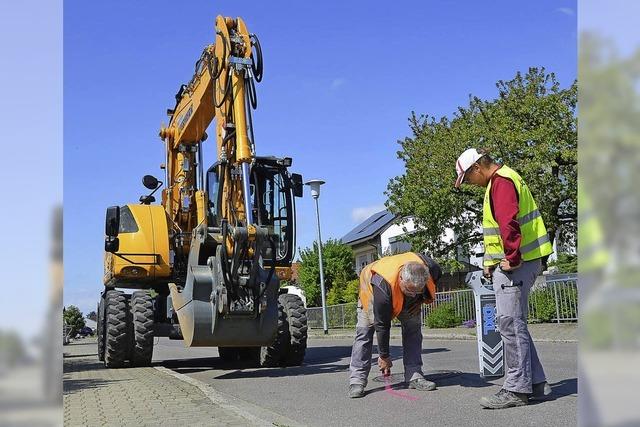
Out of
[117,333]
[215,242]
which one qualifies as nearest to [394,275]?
[215,242]

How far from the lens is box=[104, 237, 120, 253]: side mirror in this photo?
12203 millimetres

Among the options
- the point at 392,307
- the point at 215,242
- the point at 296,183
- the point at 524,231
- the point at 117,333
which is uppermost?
the point at 296,183

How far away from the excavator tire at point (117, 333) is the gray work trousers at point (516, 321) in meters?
7.60

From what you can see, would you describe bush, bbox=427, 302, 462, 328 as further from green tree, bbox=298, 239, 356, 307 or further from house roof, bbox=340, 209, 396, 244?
house roof, bbox=340, 209, 396, 244

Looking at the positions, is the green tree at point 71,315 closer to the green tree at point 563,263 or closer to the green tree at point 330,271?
the green tree at point 563,263

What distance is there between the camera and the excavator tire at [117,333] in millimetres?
11625

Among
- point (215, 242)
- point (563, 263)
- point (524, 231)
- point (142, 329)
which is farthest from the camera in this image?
point (563, 263)

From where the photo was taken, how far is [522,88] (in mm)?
27062

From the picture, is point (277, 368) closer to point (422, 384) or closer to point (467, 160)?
point (422, 384)

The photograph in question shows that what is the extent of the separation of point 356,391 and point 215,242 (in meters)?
4.53

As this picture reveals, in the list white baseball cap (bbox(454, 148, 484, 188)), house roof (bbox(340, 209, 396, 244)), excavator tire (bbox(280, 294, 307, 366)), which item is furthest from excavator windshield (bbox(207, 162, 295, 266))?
house roof (bbox(340, 209, 396, 244))

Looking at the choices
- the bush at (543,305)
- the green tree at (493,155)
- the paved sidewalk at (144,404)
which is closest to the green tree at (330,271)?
the green tree at (493,155)

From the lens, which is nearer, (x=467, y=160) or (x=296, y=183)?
(x=467, y=160)

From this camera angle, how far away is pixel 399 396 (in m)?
6.77
